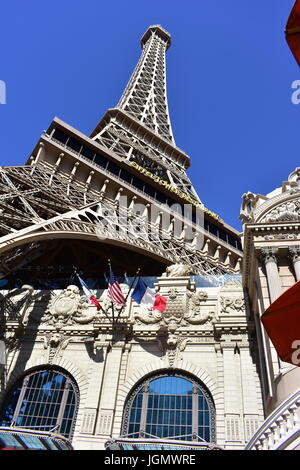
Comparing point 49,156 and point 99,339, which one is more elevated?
point 49,156

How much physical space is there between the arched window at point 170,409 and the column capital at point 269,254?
690cm

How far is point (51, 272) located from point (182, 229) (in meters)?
16.8

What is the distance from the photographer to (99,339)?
19359 millimetres

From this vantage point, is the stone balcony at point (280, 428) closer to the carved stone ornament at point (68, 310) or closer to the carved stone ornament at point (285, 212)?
the carved stone ornament at point (285, 212)

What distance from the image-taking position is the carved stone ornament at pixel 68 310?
68.5ft

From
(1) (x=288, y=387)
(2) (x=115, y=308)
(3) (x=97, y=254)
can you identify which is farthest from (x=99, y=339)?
(3) (x=97, y=254)

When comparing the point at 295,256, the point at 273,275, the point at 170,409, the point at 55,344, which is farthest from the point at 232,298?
the point at 55,344

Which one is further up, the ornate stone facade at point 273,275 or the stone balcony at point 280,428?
the ornate stone facade at point 273,275

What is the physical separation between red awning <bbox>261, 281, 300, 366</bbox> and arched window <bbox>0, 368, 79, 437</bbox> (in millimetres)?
13311

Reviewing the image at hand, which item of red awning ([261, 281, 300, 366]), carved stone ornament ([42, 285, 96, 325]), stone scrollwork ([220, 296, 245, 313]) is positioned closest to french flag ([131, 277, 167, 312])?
carved stone ornament ([42, 285, 96, 325])

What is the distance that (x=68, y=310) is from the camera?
21328mm

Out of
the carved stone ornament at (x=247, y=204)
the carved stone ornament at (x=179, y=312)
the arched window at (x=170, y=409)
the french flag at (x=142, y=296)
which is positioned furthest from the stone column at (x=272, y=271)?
the arched window at (x=170, y=409)

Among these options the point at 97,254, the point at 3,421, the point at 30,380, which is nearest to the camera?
the point at 3,421
